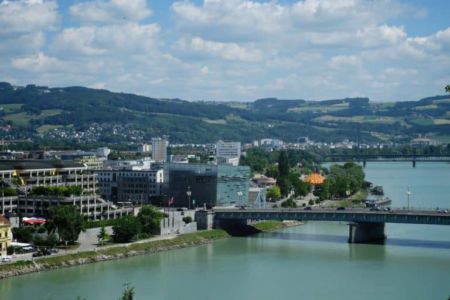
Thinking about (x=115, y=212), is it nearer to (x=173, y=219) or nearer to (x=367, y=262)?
(x=173, y=219)

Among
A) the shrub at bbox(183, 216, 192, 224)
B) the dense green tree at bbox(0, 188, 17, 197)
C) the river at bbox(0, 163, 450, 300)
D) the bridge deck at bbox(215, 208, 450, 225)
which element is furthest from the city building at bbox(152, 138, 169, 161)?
the river at bbox(0, 163, 450, 300)

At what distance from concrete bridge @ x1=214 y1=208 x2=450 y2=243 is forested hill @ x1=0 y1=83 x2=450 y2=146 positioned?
45.0 meters

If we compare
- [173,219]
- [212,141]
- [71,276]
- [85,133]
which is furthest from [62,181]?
[212,141]

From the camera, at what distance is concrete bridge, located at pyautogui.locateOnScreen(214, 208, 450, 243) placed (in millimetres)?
22750

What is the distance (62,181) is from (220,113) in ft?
304

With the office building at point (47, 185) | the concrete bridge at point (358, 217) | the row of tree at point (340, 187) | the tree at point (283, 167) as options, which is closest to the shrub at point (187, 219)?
the concrete bridge at point (358, 217)

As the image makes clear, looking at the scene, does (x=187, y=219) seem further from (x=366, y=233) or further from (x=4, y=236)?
(x=4, y=236)

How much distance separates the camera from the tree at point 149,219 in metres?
22.3

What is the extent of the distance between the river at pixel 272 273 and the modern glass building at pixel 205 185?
12.3 ft

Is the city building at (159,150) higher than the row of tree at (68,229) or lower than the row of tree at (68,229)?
higher

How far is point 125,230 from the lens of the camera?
20688mm

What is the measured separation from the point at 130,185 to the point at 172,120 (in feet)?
229

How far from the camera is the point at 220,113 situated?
12031 cm

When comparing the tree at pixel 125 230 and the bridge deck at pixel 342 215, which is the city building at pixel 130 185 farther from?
the tree at pixel 125 230
